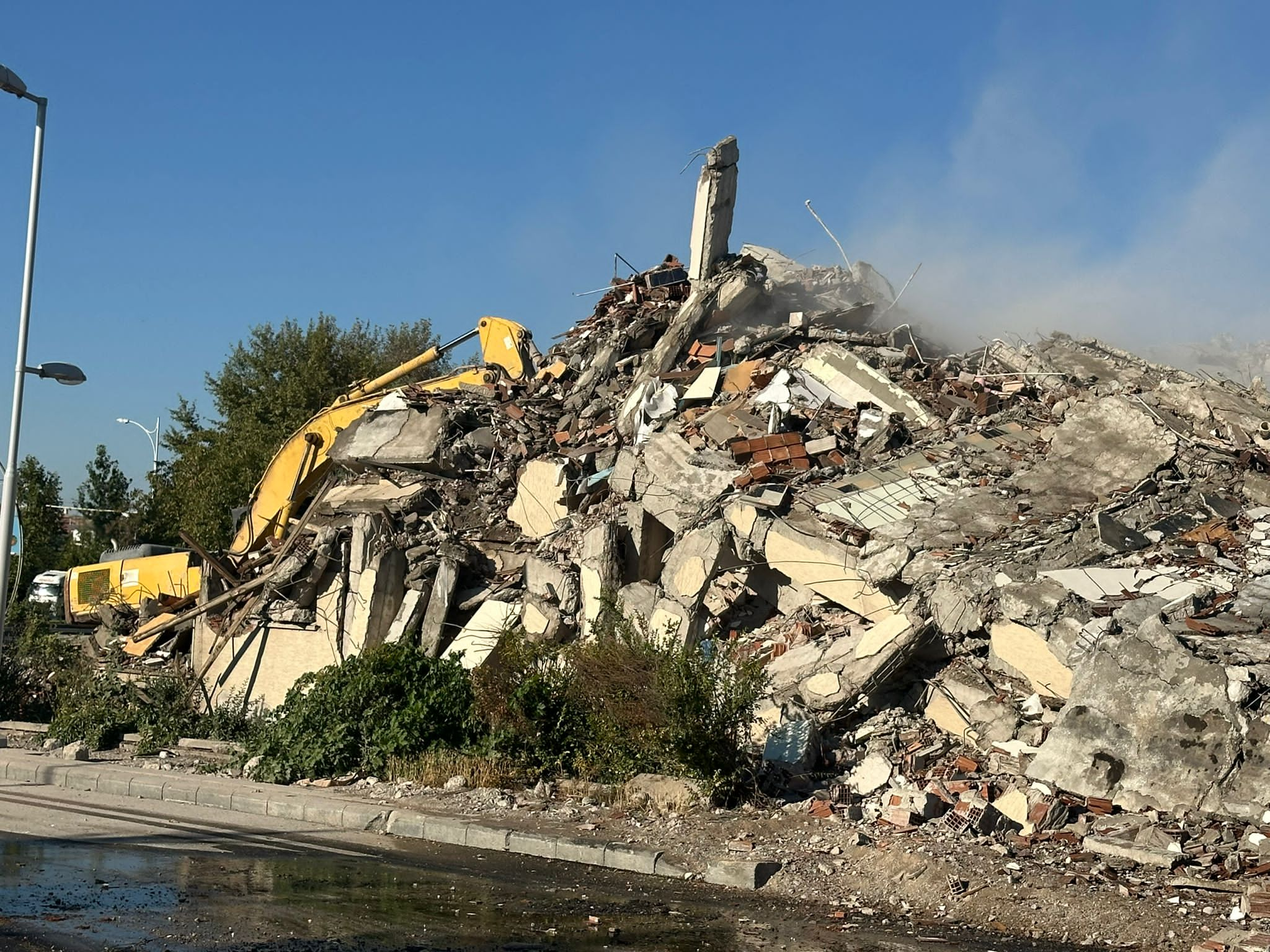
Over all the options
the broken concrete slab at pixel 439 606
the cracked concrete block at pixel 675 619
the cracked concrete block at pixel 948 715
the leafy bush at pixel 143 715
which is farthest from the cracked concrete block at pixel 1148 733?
the leafy bush at pixel 143 715

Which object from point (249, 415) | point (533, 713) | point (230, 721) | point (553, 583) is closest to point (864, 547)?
point (533, 713)

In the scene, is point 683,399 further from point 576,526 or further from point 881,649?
point 881,649

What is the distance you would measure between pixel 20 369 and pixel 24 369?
0.03 metres

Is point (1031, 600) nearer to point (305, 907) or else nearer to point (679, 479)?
point (679, 479)

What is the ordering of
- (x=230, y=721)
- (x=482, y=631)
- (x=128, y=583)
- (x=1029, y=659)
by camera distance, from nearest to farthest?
(x=1029, y=659) → (x=482, y=631) → (x=230, y=721) → (x=128, y=583)

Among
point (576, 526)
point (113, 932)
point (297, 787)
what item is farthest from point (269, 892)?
point (576, 526)

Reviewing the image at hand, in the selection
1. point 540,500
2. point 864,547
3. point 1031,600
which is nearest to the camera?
point 1031,600

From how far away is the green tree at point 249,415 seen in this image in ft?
112

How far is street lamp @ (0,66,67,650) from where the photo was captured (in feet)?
42.1

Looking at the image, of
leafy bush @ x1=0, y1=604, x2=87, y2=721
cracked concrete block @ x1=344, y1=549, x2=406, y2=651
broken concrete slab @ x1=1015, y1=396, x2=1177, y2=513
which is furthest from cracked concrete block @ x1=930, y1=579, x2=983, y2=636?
leafy bush @ x1=0, y1=604, x2=87, y2=721

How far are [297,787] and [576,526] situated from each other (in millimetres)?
4688

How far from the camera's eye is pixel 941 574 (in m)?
10.9

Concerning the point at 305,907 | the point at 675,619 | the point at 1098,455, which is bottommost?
the point at 305,907

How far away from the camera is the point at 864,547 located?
11953 millimetres
